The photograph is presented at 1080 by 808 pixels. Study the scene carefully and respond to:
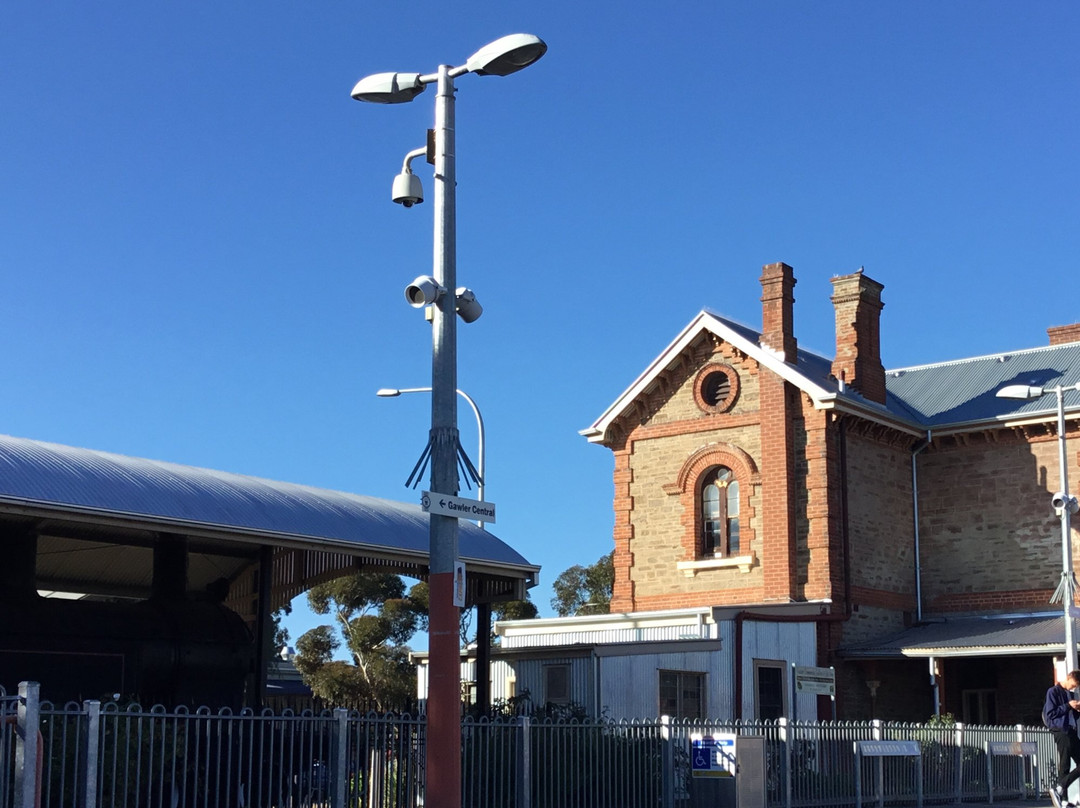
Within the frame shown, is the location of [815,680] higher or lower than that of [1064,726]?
higher

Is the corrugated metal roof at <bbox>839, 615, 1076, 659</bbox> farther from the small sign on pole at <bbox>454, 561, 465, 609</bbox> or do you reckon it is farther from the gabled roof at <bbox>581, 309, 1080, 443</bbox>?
the small sign on pole at <bbox>454, 561, 465, 609</bbox>

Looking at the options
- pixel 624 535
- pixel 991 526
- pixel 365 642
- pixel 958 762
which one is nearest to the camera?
pixel 958 762

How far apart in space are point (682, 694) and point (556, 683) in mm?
2299

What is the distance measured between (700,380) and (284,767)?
21.4m

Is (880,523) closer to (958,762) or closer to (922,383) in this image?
(922,383)

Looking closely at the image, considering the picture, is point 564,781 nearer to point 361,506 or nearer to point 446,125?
point 361,506

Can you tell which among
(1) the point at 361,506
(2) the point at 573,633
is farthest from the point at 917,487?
(1) the point at 361,506

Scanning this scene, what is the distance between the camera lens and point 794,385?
105 feet

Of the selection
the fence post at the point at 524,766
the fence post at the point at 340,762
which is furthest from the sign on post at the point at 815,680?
the fence post at the point at 340,762

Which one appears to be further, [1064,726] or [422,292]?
[1064,726]

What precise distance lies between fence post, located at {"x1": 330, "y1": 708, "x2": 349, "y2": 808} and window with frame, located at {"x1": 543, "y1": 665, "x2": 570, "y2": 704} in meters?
12.3

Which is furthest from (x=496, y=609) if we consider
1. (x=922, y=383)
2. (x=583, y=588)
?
(x=922, y=383)

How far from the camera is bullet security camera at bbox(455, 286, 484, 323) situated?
39.2 ft

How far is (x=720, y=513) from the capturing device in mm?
33156
